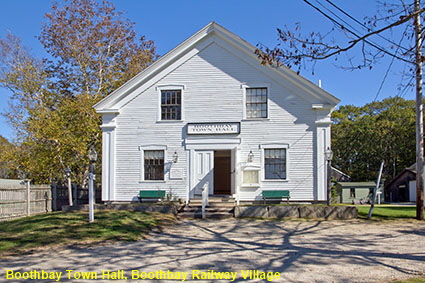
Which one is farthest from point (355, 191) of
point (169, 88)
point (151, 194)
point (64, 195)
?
point (64, 195)

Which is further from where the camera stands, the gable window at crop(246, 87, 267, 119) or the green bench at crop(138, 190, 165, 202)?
the gable window at crop(246, 87, 267, 119)

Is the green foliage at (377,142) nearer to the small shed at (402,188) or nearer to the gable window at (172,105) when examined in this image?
the small shed at (402,188)

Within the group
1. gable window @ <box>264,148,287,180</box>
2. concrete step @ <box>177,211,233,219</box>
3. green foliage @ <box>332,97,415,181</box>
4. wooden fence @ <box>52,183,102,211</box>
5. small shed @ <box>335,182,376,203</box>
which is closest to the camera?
concrete step @ <box>177,211,233,219</box>

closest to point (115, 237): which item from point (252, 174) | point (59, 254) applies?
point (59, 254)

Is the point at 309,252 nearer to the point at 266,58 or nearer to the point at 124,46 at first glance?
the point at 266,58

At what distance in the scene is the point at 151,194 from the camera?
1773cm

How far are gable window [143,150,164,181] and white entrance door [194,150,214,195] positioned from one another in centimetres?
159

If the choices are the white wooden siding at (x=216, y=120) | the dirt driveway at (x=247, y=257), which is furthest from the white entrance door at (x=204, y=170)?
the dirt driveway at (x=247, y=257)

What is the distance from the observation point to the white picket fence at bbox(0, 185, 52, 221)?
18.1m

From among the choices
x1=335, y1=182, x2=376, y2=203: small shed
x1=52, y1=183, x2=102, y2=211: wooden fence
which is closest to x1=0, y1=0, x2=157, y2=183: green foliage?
x1=52, y1=183, x2=102, y2=211: wooden fence

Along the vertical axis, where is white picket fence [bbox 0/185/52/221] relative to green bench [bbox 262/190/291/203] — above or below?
below

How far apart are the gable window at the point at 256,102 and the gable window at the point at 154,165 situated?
428 centimetres

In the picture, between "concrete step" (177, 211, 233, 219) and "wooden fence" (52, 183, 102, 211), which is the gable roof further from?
"wooden fence" (52, 183, 102, 211)

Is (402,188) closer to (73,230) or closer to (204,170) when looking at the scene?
(204,170)
